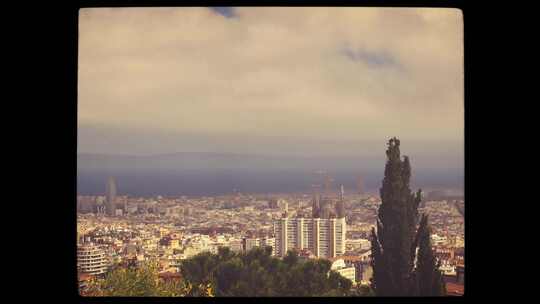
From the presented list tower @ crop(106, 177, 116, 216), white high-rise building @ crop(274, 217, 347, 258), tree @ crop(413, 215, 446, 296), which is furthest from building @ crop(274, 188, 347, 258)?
tower @ crop(106, 177, 116, 216)

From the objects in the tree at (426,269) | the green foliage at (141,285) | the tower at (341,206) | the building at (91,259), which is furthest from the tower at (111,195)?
the tree at (426,269)

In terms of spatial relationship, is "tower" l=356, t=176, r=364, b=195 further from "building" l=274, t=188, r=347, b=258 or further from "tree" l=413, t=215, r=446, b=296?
"tree" l=413, t=215, r=446, b=296

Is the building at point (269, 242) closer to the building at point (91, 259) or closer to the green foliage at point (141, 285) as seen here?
the green foliage at point (141, 285)

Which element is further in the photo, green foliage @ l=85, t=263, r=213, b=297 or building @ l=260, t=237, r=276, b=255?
building @ l=260, t=237, r=276, b=255

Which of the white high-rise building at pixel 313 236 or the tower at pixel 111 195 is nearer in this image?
the tower at pixel 111 195
